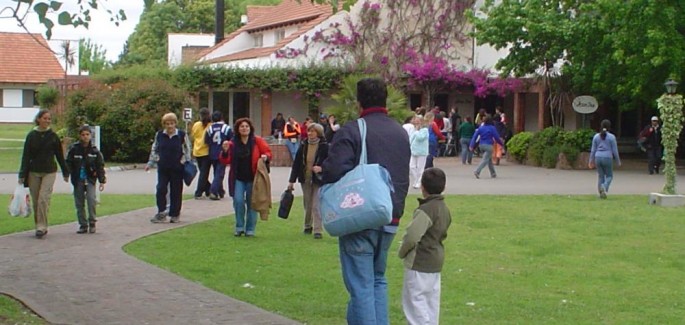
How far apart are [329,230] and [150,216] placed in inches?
417

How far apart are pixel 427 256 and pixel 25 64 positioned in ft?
229

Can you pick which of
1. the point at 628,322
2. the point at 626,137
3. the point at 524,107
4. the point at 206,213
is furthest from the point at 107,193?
the point at 626,137

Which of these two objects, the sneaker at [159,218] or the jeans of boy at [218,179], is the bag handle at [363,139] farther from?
the jeans of boy at [218,179]

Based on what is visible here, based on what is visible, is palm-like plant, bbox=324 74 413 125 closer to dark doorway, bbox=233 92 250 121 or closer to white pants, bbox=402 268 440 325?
dark doorway, bbox=233 92 250 121

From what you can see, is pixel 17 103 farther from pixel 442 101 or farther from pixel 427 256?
pixel 427 256

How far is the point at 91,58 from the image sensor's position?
294ft

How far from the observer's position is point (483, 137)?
1073 inches

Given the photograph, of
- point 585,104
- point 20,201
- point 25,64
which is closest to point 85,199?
point 20,201

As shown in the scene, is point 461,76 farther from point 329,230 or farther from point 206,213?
point 329,230

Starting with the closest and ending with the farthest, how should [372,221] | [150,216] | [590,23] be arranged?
[372,221], [150,216], [590,23]

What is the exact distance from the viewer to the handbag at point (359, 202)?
23.5 ft

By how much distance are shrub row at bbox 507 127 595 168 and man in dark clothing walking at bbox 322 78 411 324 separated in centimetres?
2544

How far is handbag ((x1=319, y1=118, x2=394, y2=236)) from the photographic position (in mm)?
7176

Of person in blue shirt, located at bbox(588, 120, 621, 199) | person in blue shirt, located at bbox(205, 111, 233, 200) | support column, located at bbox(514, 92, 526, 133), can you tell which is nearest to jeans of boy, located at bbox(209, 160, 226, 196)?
person in blue shirt, located at bbox(205, 111, 233, 200)
